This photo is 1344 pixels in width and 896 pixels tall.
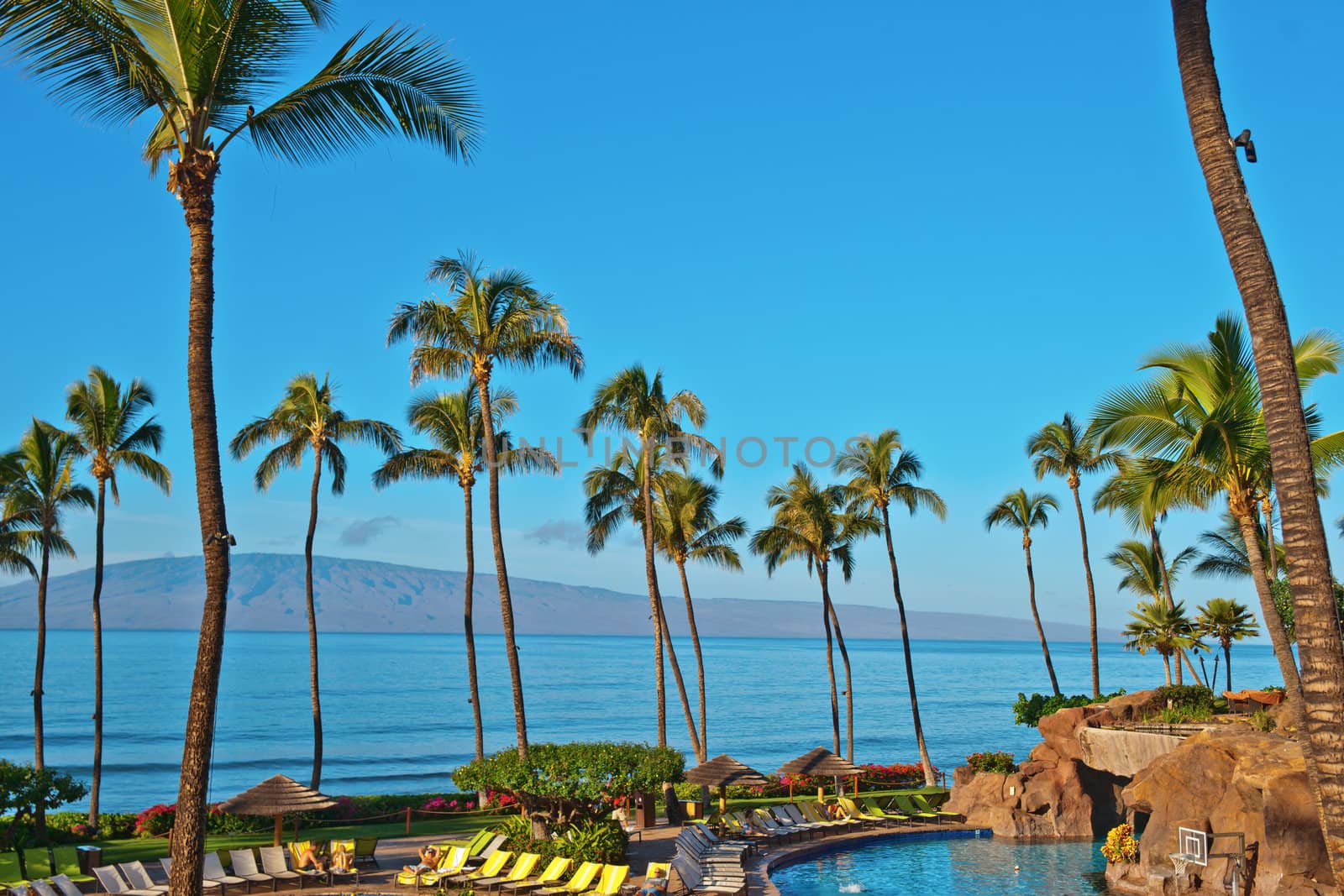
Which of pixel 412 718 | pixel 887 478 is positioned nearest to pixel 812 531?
pixel 887 478

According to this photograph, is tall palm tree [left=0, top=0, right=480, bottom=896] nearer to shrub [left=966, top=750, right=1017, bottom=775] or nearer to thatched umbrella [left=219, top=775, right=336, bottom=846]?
thatched umbrella [left=219, top=775, right=336, bottom=846]

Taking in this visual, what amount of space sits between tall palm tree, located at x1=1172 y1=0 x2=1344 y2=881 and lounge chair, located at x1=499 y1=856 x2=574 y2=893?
1438cm

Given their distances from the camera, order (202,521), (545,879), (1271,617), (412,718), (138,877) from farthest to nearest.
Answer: (412,718), (545,879), (138,877), (1271,617), (202,521)

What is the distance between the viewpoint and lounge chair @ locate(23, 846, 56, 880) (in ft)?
71.2

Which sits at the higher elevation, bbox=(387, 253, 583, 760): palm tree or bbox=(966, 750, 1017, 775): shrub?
bbox=(387, 253, 583, 760): palm tree

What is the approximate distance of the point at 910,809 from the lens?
30594mm

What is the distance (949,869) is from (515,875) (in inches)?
404

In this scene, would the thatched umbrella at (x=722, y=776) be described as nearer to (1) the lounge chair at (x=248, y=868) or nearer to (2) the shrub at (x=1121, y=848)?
(2) the shrub at (x=1121, y=848)

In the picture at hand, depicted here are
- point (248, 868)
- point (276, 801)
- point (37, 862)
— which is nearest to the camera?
point (248, 868)

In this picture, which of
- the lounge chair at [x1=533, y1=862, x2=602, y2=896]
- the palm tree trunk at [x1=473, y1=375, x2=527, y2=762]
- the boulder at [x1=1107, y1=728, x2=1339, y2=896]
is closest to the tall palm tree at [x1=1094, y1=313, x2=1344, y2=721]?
the boulder at [x1=1107, y1=728, x2=1339, y2=896]

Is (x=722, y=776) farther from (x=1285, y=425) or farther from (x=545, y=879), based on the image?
(x=1285, y=425)

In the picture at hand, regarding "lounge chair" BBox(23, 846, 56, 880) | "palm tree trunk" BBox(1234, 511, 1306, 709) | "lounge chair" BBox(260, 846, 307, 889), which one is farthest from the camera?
"lounge chair" BBox(23, 846, 56, 880)

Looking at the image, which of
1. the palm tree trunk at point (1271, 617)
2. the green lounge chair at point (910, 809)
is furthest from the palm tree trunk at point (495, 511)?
the palm tree trunk at point (1271, 617)

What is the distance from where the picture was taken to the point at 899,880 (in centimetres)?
2302
